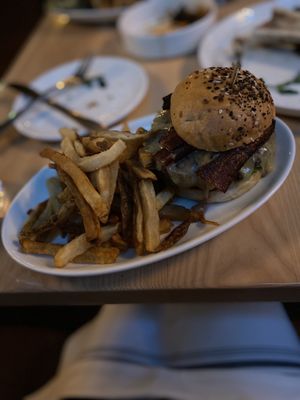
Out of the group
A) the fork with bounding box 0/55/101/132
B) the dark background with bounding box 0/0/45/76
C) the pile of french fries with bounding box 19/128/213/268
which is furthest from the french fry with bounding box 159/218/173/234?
the dark background with bounding box 0/0/45/76

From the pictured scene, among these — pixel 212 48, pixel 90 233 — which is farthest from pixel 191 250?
pixel 212 48

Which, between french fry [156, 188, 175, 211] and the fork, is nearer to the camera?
french fry [156, 188, 175, 211]

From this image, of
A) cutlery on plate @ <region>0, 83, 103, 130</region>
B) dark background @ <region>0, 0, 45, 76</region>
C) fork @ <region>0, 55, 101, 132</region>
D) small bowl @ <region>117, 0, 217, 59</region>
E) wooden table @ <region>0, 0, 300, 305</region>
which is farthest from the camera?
dark background @ <region>0, 0, 45, 76</region>

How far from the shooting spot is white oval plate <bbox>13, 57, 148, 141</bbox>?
4.85 ft

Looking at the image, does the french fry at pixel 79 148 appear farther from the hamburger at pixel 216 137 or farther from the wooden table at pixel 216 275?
the wooden table at pixel 216 275

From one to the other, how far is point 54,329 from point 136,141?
0.67 metres

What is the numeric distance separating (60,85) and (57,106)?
0.19 metres

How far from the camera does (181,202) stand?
1.04 metres

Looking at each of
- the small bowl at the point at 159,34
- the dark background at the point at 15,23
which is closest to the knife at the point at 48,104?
the small bowl at the point at 159,34

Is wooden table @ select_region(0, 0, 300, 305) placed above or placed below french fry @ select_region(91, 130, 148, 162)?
below

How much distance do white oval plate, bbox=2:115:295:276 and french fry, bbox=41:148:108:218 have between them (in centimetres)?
11

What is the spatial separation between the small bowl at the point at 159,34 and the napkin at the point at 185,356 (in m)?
1.00

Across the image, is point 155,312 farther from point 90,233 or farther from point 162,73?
point 162,73

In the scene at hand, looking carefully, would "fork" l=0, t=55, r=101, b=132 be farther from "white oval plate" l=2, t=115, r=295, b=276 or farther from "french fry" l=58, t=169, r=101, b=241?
"french fry" l=58, t=169, r=101, b=241
